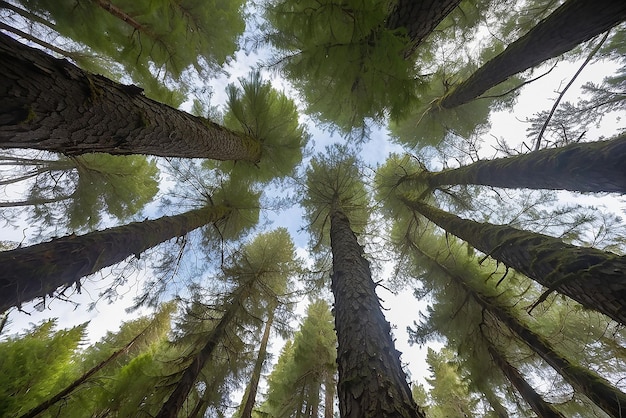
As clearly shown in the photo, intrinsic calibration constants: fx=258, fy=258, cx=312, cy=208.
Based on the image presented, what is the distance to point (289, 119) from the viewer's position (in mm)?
6527

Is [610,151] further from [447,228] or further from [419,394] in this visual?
[419,394]

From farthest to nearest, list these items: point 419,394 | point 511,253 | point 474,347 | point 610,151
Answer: point 419,394
point 474,347
point 511,253
point 610,151

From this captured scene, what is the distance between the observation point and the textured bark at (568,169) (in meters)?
2.52

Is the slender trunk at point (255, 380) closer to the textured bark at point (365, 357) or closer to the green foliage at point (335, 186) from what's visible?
the green foliage at point (335, 186)

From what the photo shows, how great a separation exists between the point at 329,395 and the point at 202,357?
5489mm

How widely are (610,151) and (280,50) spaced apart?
4280 mm

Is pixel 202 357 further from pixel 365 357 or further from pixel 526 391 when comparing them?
pixel 526 391

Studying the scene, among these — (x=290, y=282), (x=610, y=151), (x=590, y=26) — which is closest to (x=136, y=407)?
(x=290, y=282)

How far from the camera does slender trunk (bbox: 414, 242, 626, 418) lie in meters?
3.58

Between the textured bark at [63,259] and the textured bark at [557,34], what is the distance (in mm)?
6141

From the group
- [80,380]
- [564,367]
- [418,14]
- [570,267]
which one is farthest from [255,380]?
[418,14]

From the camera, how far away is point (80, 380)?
652cm

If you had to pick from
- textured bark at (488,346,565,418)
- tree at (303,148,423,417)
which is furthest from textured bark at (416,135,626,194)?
textured bark at (488,346,565,418)

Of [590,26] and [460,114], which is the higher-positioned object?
[460,114]
